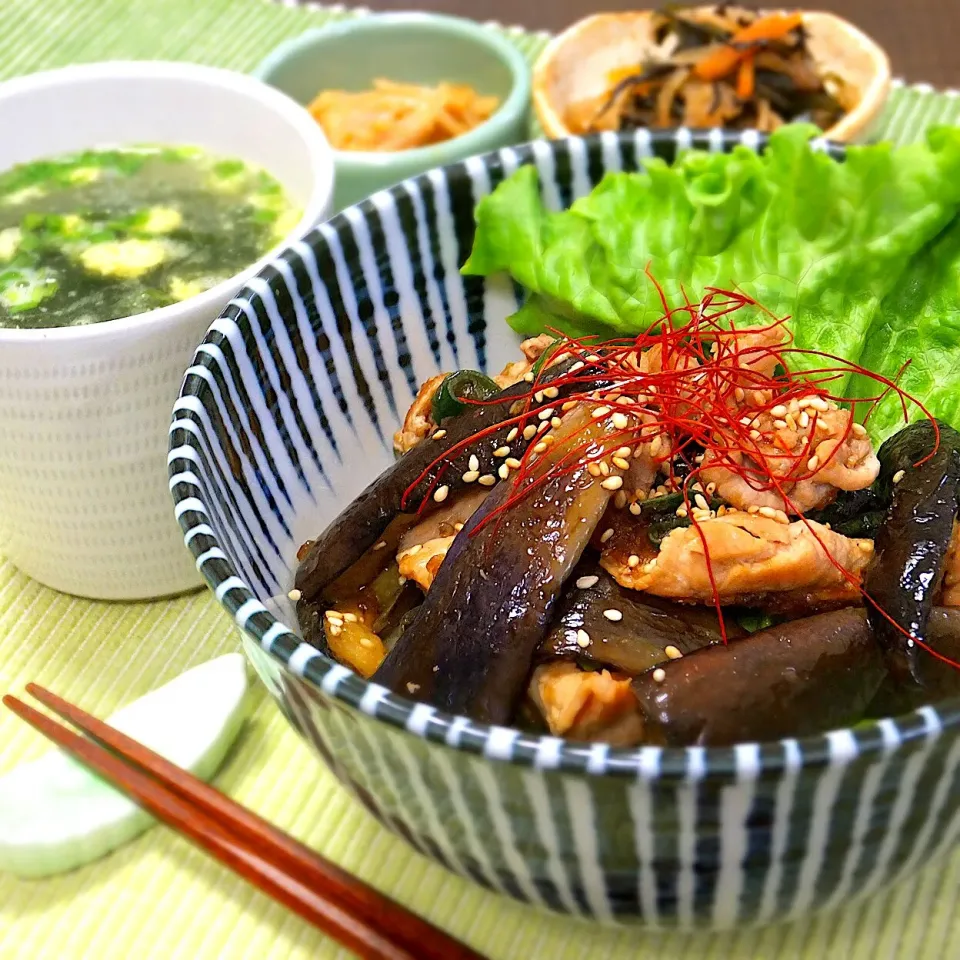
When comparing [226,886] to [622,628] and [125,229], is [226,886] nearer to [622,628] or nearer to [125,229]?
[622,628]

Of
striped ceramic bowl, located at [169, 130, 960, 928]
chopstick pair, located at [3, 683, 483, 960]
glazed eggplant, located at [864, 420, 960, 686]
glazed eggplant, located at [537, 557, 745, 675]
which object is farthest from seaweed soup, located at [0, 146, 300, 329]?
glazed eggplant, located at [864, 420, 960, 686]

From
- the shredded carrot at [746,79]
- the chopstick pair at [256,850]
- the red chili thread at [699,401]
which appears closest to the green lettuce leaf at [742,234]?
the red chili thread at [699,401]

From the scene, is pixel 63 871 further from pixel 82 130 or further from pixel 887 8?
pixel 887 8

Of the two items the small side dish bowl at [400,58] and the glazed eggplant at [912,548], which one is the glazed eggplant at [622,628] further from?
the small side dish bowl at [400,58]

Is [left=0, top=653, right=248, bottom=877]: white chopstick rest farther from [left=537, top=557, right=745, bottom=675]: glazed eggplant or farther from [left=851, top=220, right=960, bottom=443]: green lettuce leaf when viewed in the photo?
[left=851, top=220, right=960, bottom=443]: green lettuce leaf

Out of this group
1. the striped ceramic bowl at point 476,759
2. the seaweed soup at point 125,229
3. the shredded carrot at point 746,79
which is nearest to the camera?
the striped ceramic bowl at point 476,759

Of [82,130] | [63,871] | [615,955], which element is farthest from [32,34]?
[615,955]

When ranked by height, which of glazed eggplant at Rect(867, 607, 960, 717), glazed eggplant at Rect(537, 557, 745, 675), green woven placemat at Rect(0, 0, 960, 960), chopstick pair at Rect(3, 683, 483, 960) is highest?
glazed eggplant at Rect(537, 557, 745, 675)
